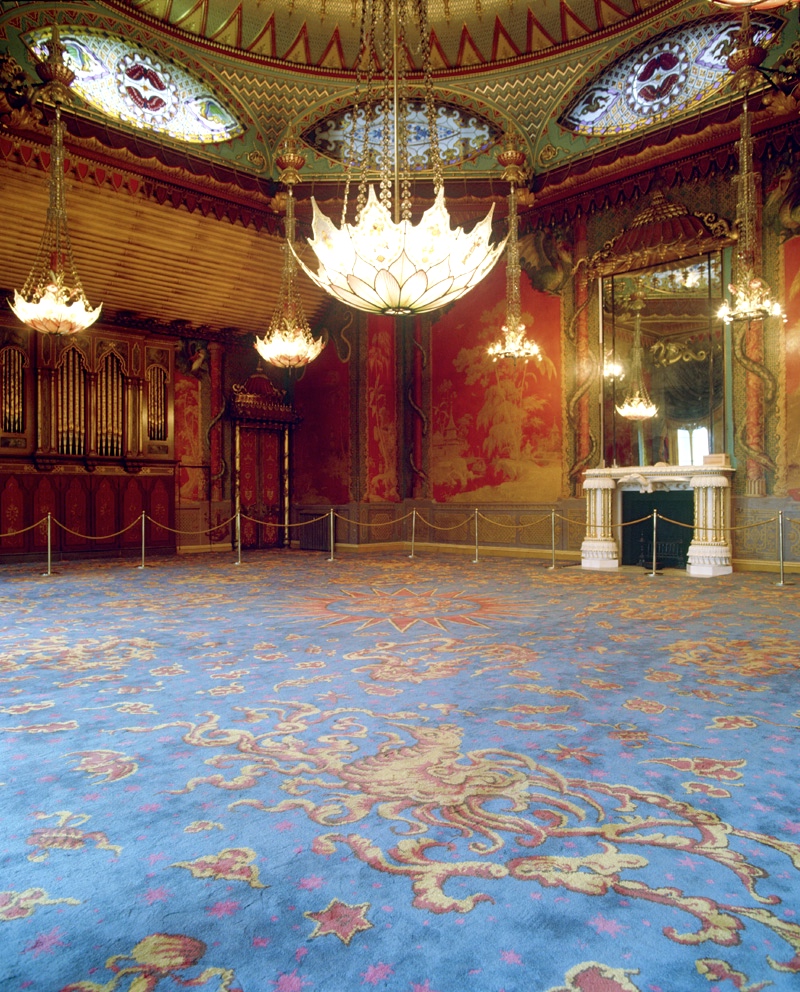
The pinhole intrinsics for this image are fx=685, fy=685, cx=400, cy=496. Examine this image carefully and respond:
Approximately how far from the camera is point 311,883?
1689 mm

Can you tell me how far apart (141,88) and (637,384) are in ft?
27.9

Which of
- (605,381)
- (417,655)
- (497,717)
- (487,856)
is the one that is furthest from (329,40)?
(487,856)

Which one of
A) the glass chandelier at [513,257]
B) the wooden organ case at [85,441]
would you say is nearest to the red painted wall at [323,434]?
the wooden organ case at [85,441]

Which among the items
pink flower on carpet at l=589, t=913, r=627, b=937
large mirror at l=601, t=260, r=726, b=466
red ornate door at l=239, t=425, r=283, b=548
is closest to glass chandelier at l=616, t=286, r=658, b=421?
large mirror at l=601, t=260, r=726, b=466

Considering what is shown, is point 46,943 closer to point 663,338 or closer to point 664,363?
point 664,363

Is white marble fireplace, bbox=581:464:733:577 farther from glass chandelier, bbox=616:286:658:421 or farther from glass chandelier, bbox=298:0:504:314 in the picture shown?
glass chandelier, bbox=298:0:504:314

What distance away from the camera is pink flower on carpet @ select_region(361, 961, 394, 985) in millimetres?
1354

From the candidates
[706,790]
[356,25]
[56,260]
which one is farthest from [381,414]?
[706,790]

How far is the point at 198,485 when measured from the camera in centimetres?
1312

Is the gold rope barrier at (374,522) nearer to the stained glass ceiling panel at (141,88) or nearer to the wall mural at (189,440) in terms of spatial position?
the wall mural at (189,440)

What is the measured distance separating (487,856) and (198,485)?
12.1 metres

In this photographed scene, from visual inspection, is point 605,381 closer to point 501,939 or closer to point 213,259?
point 213,259

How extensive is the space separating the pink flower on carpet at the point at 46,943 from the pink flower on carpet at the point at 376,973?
65cm

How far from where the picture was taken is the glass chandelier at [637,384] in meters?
10.2
